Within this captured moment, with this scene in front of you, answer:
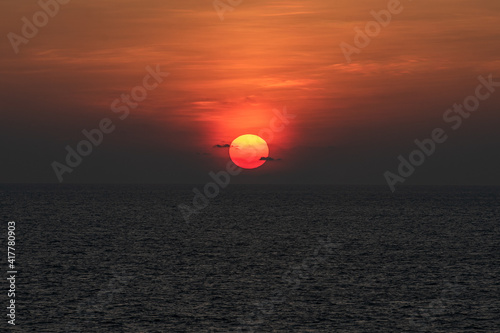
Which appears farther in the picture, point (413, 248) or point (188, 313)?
point (413, 248)

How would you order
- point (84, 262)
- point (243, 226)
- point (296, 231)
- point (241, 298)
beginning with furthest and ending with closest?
point (243, 226) → point (296, 231) → point (84, 262) → point (241, 298)

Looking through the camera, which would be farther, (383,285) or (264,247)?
(264,247)

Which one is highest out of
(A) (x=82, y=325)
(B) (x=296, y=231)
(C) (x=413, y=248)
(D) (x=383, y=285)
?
(B) (x=296, y=231)

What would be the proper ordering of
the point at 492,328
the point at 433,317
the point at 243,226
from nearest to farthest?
the point at 492,328
the point at 433,317
the point at 243,226

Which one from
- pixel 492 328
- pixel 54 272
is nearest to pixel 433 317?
pixel 492 328

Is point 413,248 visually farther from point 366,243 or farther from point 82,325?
point 82,325

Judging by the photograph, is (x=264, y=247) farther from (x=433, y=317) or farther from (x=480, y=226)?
(x=480, y=226)

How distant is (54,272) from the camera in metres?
76.1

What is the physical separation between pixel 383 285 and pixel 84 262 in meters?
41.7

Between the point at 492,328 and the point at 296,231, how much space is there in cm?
9096

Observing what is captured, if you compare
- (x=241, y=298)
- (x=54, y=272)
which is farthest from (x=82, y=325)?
(x=54, y=272)

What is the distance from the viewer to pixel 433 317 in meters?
55.6

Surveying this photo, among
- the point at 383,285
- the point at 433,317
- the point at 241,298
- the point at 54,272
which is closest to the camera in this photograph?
the point at 433,317

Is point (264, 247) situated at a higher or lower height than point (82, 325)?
higher
